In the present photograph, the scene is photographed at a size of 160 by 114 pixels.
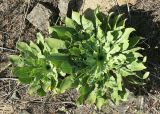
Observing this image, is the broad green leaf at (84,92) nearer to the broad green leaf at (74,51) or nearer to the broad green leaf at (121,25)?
the broad green leaf at (74,51)

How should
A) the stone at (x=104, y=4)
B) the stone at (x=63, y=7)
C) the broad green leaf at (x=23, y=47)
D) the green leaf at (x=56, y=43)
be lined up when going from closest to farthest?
1. the green leaf at (x=56, y=43)
2. the broad green leaf at (x=23, y=47)
3. the stone at (x=104, y=4)
4. the stone at (x=63, y=7)

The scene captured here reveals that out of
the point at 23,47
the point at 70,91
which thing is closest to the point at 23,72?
the point at 23,47

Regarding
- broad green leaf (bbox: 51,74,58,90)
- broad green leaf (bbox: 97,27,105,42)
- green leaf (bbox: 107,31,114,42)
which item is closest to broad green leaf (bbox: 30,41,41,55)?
broad green leaf (bbox: 51,74,58,90)

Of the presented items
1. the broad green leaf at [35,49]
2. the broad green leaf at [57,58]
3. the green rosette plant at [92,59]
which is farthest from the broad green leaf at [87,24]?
the broad green leaf at [35,49]

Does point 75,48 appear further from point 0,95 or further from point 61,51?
point 0,95

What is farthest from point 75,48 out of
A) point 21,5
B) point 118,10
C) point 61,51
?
point 21,5

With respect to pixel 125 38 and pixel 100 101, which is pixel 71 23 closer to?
pixel 125 38

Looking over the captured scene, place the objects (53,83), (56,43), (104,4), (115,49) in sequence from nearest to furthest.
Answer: (115,49)
(56,43)
(53,83)
(104,4)
